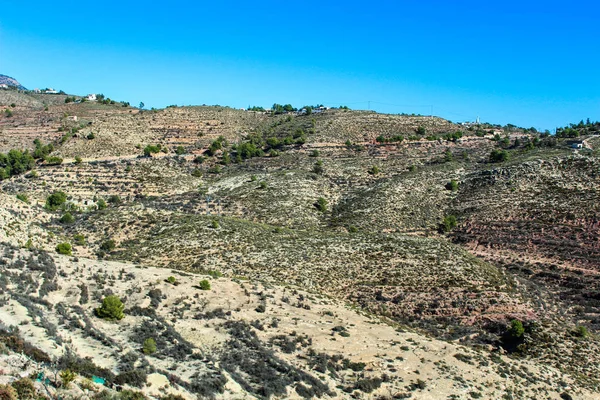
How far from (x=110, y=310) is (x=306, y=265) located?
751 inches

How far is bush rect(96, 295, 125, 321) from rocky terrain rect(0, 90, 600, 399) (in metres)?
0.45

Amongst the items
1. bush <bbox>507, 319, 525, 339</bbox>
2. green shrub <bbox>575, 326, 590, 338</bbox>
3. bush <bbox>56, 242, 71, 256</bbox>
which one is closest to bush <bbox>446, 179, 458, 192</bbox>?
green shrub <bbox>575, 326, 590, 338</bbox>

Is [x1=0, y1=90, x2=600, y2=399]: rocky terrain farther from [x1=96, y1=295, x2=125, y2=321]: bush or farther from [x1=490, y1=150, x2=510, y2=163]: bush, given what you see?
[x1=96, y1=295, x2=125, y2=321]: bush

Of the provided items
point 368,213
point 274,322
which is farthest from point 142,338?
point 368,213

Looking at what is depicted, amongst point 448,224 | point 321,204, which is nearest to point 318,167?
point 321,204

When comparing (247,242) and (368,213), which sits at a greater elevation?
(368,213)

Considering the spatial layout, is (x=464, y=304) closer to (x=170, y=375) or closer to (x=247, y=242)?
(x=247, y=242)

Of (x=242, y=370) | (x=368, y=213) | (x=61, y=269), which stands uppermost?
(x=368, y=213)

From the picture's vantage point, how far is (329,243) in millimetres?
45656

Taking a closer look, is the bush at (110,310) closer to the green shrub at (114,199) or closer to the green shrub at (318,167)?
the green shrub at (114,199)

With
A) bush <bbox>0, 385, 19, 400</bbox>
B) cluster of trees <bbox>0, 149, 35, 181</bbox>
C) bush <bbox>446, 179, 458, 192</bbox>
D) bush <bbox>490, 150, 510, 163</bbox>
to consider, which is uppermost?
bush <bbox>490, 150, 510, 163</bbox>

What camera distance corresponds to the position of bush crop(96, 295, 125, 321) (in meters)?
24.3

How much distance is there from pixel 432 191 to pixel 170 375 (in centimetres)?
5466

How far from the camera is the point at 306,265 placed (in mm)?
40438
